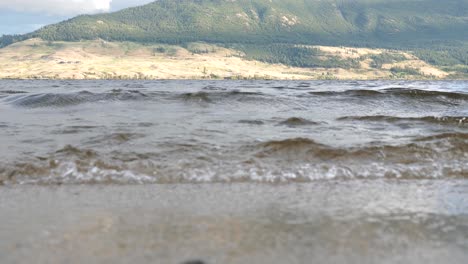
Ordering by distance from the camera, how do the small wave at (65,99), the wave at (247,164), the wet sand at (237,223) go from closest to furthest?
1. the wet sand at (237,223)
2. the wave at (247,164)
3. the small wave at (65,99)

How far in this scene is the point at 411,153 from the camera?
25.3ft

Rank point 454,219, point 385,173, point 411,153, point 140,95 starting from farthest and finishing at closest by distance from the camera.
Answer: point 140,95, point 411,153, point 385,173, point 454,219

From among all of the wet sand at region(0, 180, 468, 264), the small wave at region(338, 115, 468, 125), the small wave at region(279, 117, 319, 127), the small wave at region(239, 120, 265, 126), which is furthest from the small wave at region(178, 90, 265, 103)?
the wet sand at region(0, 180, 468, 264)

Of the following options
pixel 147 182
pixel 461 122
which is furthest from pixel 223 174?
pixel 461 122

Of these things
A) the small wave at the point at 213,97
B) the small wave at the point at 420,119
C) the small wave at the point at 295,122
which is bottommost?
the small wave at the point at 420,119

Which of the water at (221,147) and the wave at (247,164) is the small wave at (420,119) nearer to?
the water at (221,147)

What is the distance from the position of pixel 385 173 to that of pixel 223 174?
7.91ft

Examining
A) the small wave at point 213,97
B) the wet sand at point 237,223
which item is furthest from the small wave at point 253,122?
the small wave at point 213,97

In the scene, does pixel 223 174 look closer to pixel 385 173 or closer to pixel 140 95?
pixel 385 173

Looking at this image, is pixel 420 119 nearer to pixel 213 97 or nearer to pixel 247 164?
pixel 247 164

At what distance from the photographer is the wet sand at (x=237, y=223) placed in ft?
11.0

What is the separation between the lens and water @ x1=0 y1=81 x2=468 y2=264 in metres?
3.47

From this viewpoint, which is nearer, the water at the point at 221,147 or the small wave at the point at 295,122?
the water at the point at 221,147

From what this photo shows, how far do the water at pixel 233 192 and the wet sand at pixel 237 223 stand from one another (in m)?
0.02
